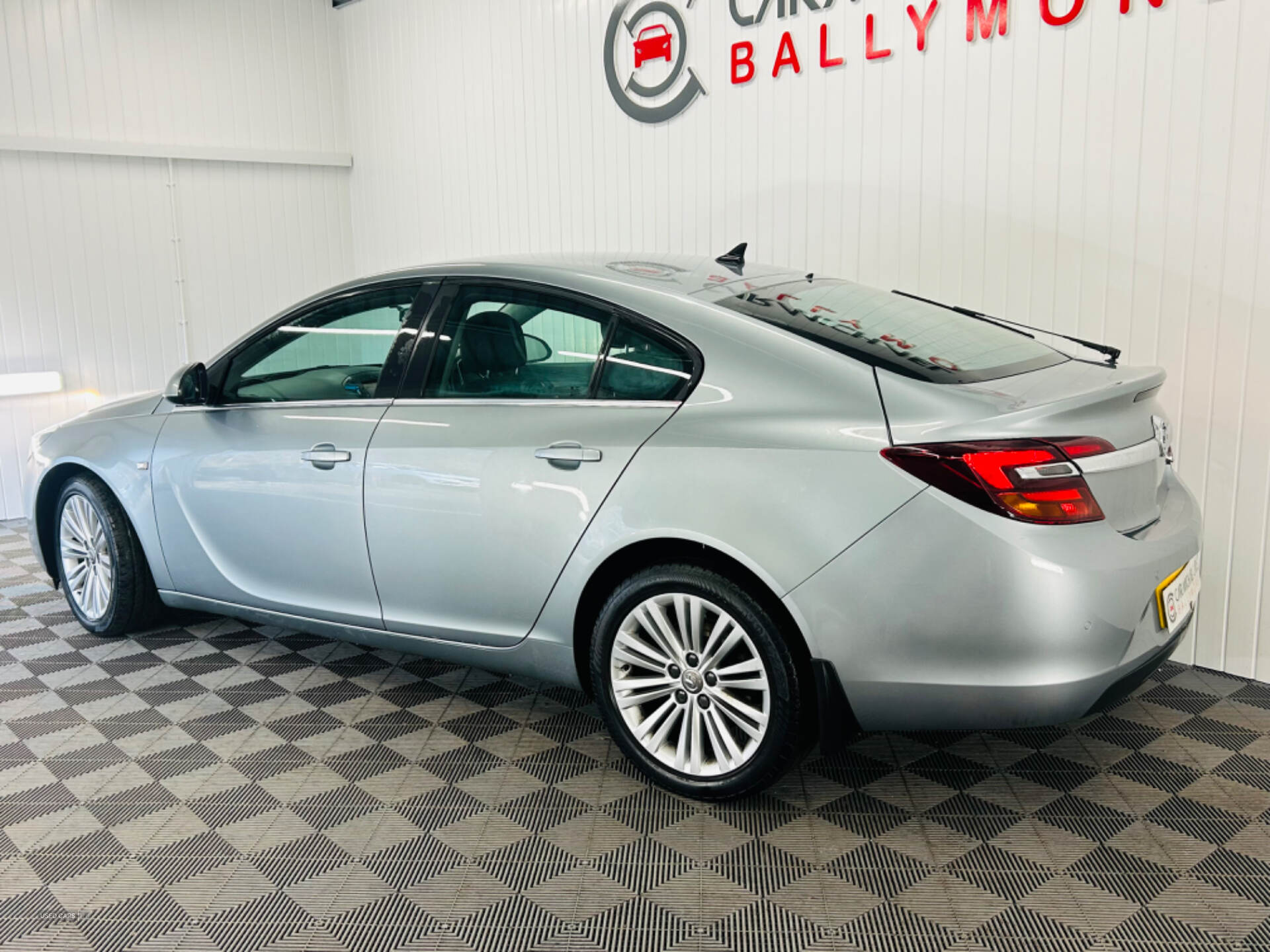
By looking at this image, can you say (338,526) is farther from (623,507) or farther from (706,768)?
(706,768)

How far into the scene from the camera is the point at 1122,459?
Result: 2.36 metres

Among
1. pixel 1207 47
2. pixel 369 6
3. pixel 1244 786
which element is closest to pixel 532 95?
pixel 369 6

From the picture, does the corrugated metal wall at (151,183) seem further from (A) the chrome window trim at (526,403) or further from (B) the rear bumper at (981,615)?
(B) the rear bumper at (981,615)

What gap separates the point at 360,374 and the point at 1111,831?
226 cm

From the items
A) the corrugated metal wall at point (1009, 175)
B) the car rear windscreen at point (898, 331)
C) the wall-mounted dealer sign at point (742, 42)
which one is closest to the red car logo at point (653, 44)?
the wall-mounted dealer sign at point (742, 42)

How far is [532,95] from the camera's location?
226 inches

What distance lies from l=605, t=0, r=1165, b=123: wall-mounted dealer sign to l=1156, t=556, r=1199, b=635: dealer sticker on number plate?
6.30 feet

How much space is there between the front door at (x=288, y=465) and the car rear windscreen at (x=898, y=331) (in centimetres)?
105

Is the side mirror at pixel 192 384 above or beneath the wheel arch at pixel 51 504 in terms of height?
above

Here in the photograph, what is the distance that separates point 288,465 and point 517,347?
31.9 inches

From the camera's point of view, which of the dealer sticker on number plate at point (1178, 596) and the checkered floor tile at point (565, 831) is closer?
the checkered floor tile at point (565, 831)

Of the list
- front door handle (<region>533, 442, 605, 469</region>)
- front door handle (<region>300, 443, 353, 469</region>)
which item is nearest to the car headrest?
front door handle (<region>533, 442, 605, 469</region>)

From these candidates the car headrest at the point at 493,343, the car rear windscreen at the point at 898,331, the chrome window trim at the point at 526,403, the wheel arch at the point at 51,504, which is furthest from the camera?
the wheel arch at the point at 51,504

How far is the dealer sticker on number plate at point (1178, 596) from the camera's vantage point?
2381 mm
